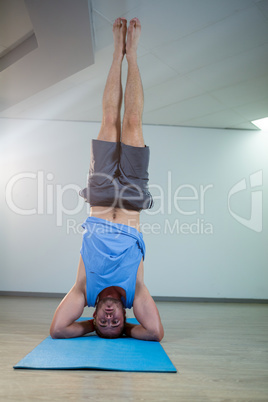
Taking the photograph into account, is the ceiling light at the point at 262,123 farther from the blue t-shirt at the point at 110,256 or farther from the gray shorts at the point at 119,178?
the blue t-shirt at the point at 110,256

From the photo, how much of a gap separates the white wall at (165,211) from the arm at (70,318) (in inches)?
104

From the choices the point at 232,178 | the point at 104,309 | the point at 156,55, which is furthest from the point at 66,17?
the point at 232,178

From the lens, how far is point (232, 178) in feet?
17.1

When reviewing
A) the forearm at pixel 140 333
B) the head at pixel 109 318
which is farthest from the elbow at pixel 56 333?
the forearm at pixel 140 333

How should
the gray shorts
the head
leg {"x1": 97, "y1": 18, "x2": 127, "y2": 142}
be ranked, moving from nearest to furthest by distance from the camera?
the head, the gray shorts, leg {"x1": 97, "y1": 18, "x2": 127, "y2": 142}

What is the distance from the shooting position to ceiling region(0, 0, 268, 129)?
278 cm

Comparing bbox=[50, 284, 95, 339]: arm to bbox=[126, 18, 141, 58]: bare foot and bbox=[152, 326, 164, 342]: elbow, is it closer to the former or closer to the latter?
bbox=[152, 326, 164, 342]: elbow

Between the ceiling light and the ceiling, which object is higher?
the ceiling

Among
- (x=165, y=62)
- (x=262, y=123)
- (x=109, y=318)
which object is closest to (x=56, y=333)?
(x=109, y=318)

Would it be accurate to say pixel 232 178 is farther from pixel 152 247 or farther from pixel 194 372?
pixel 194 372

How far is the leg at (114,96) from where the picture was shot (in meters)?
2.55

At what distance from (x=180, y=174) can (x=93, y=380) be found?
402 cm

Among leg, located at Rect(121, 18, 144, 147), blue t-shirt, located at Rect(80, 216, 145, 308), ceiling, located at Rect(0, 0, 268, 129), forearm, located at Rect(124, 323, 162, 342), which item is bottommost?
forearm, located at Rect(124, 323, 162, 342)

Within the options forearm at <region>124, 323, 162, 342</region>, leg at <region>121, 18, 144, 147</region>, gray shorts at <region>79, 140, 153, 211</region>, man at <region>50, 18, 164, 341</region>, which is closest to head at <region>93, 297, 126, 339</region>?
man at <region>50, 18, 164, 341</region>
